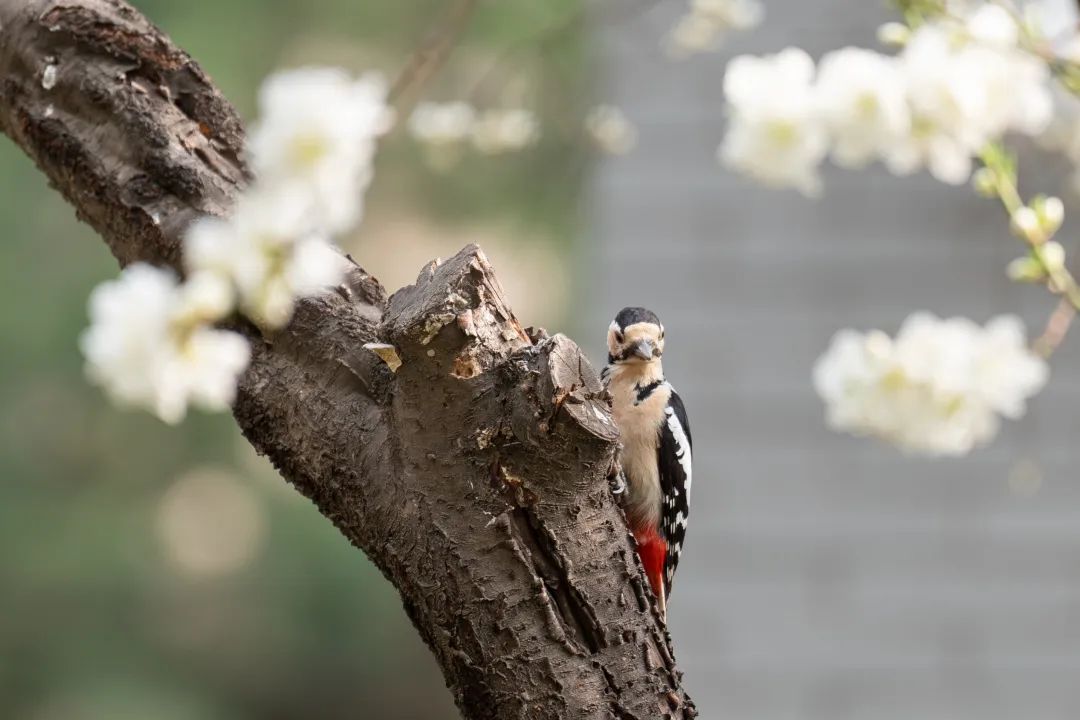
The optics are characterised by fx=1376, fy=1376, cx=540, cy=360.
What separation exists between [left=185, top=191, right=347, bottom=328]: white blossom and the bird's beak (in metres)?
1.42

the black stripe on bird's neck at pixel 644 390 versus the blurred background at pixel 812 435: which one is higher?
the blurred background at pixel 812 435

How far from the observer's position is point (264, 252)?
3.14 feet

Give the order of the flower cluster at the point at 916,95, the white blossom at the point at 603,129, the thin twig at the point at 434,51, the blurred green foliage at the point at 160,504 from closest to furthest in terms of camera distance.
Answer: the flower cluster at the point at 916,95 → the thin twig at the point at 434,51 → the white blossom at the point at 603,129 → the blurred green foliage at the point at 160,504

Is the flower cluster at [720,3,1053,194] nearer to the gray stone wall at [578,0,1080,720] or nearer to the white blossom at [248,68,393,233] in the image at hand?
the white blossom at [248,68,393,233]

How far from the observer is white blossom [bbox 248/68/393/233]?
0.94 meters

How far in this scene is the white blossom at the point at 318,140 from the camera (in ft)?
3.07

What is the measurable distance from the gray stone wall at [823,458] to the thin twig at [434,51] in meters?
2.10

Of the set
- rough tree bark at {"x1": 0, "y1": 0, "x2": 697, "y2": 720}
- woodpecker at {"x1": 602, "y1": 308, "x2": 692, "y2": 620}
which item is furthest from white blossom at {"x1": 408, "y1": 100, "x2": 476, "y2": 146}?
rough tree bark at {"x1": 0, "y1": 0, "x2": 697, "y2": 720}

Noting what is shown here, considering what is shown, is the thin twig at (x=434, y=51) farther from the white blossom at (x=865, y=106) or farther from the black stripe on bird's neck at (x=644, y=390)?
the black stripe on bird's neck at (x=644, y=390)

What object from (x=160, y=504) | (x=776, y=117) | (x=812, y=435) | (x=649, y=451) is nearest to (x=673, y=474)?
(x=649, y=451)

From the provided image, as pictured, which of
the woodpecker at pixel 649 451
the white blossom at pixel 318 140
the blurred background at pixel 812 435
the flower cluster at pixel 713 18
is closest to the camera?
the white blossom at pixel 318 140

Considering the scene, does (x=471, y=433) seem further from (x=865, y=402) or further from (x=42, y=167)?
(x=42, y=167)

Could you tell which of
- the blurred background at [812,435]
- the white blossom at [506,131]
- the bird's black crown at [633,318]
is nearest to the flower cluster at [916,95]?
the bird's black crown at [633,318]

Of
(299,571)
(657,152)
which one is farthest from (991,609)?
(299,571)
